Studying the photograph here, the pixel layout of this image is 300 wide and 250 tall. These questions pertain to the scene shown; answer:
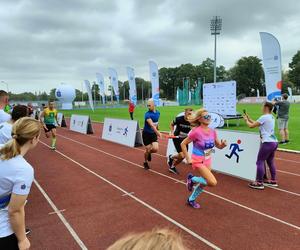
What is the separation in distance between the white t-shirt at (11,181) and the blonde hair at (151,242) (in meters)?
1.30

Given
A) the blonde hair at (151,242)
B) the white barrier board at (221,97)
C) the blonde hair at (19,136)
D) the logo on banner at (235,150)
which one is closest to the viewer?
the blonde hair at (151,242)

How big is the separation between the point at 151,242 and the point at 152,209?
466cm

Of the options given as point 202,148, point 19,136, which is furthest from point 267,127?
point 19,136

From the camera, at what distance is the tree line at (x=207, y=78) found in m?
98.0

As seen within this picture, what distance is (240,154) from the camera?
7.58 meters

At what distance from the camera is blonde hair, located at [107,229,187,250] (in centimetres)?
100

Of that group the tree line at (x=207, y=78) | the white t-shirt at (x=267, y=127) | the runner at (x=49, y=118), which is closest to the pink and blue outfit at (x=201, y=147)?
the white t-shirt at (x=267, y=127)

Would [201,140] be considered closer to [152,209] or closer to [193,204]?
[193,204]

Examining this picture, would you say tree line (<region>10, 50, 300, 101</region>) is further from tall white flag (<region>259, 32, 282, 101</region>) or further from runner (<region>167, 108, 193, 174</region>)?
runner (<region>167, 108, 193, 174</region>)

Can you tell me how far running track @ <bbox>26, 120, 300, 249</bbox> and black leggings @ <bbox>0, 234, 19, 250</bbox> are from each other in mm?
2087

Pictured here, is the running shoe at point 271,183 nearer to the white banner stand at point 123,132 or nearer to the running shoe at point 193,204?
the running shoe at point 193,204

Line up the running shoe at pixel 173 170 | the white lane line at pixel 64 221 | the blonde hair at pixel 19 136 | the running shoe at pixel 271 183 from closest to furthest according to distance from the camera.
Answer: the blonde hair at pixel 19 136
the white lane line at pixel 64 221
the running shoe at pixel 271 183
the running shoe at pixel 173 170

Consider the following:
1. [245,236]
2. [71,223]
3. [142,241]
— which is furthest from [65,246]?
[142,241]

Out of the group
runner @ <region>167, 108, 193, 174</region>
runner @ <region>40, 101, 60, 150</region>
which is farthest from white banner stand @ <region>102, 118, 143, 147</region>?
runner @ <region>167, 108, 193, 174</region>
